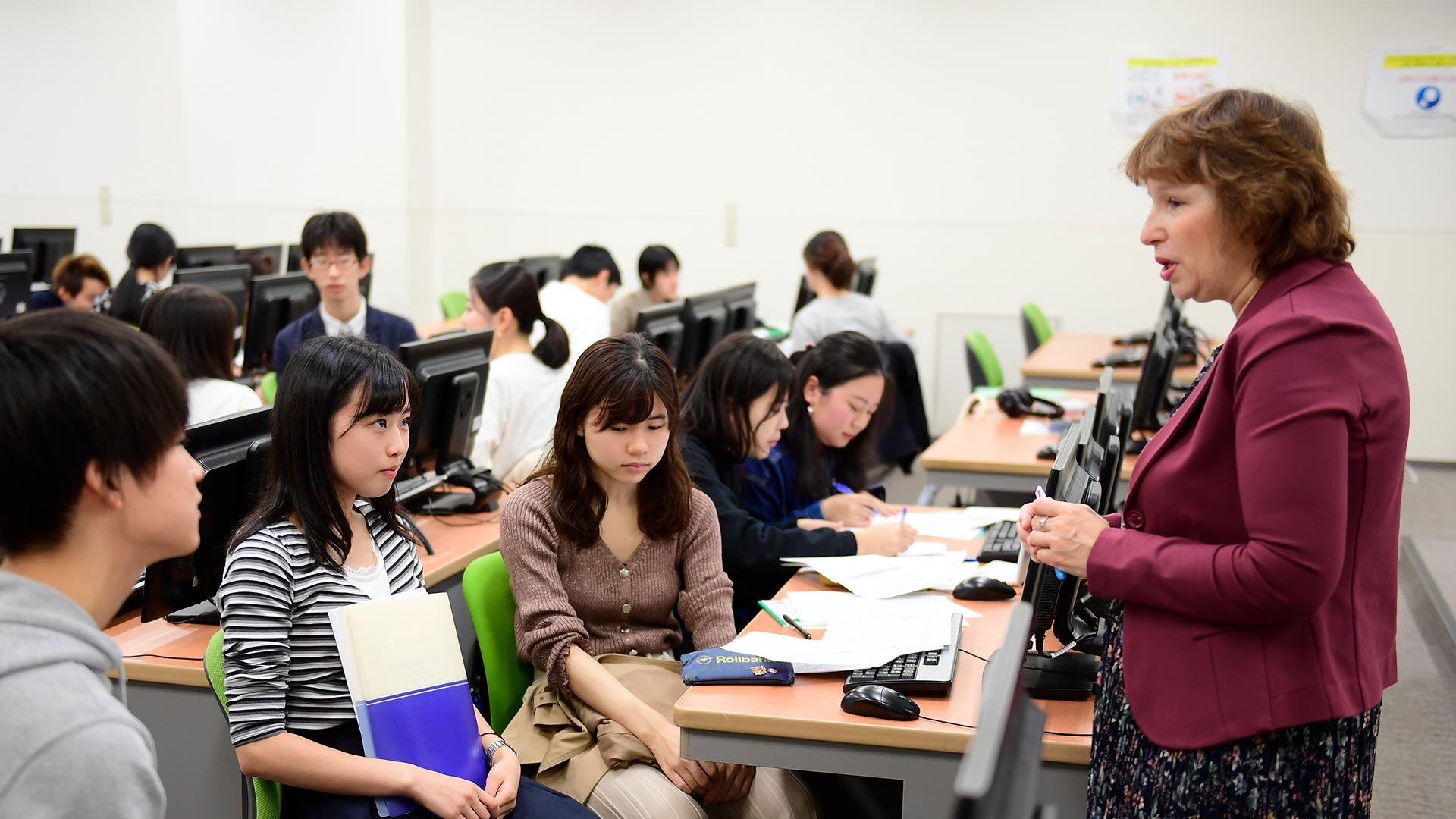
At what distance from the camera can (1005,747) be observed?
0.86 metres

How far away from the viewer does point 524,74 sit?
7824mm

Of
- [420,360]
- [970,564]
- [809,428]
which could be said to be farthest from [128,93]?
[970,564]

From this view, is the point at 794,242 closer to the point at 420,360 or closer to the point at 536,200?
the point at 536,200

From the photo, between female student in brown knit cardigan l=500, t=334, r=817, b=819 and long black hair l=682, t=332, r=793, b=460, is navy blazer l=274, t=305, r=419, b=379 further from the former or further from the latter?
female student in brown knit cardigan l=500, t=334, r=817, b=819

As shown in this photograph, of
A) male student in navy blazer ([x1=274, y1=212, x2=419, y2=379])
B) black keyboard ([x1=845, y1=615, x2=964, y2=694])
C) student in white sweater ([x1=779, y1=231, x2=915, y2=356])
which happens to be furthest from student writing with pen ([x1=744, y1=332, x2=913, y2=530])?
student in white sweater ([x1=779, y1=231, x2=915, y2=356])

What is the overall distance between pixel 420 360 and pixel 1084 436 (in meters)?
1.73

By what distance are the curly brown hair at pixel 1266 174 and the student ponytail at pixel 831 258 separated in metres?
4.02

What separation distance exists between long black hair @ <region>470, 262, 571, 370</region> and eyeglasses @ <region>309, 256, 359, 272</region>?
1.35ft

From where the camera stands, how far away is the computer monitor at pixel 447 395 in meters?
3.01

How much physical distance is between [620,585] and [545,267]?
15.3 ft

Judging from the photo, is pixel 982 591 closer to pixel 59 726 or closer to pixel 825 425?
pixel 825 425

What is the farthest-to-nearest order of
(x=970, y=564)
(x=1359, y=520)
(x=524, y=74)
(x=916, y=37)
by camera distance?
(x=524, y=74)
(x=916, y=37)
(x=970, y=564)
(x=1359, y=520)

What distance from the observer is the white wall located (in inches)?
267

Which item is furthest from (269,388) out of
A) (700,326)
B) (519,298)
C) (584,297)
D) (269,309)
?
(700,326)
